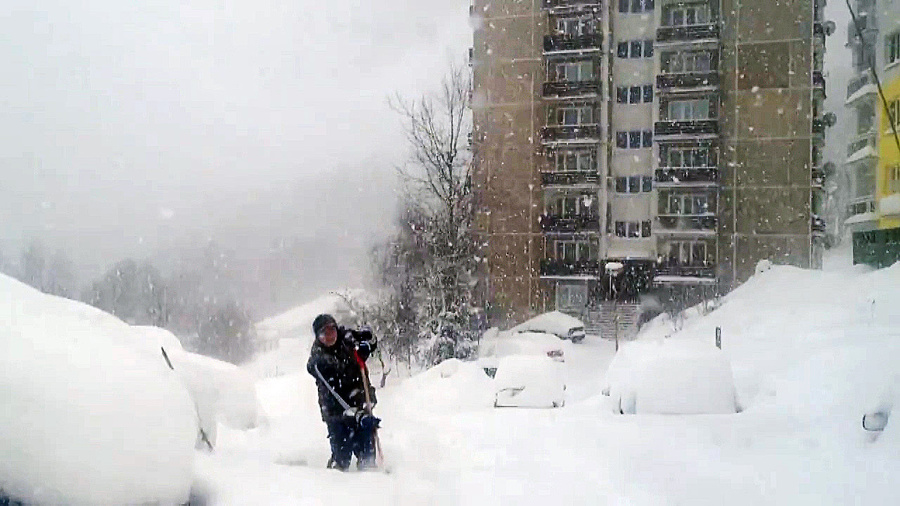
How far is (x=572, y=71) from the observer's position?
2362cm

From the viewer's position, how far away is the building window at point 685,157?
22.0 m

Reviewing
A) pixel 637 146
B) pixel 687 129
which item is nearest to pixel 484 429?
pixel 687 129

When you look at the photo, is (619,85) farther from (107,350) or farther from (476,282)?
→ (107,350)

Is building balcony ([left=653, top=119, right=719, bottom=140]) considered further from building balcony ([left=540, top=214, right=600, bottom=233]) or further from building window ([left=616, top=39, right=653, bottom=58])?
building balcony ([left=540, top=214, right=600, bottom=233])

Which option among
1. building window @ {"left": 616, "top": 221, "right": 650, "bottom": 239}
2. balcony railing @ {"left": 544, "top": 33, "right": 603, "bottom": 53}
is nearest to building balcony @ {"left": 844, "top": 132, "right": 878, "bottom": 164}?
building window @ {"left": 616, "top": 221, "right": 650, "bottom": 239}

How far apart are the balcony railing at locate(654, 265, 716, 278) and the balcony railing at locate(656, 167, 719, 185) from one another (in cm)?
245

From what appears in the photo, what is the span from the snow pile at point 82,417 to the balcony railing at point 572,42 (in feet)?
71.2

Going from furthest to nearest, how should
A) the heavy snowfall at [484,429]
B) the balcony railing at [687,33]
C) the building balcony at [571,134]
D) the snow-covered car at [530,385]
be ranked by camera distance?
the building balcony at [571,134] → the balcony railing at [687,33] → the snow-covered car at [530,385] → the heavy snowfall at [484,429]

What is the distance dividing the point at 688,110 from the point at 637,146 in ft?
6.13

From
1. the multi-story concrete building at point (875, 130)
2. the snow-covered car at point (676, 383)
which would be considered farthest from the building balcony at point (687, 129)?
the snow-covered car at point (676, 383)

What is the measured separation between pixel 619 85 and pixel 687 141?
2.94m

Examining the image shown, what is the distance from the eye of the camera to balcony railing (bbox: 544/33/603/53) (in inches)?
914

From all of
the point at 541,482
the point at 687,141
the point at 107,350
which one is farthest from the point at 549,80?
the point at 107,350

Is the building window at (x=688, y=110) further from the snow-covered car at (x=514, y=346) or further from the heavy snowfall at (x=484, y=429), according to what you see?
the heavy snowfall at (x=484, y=429)
